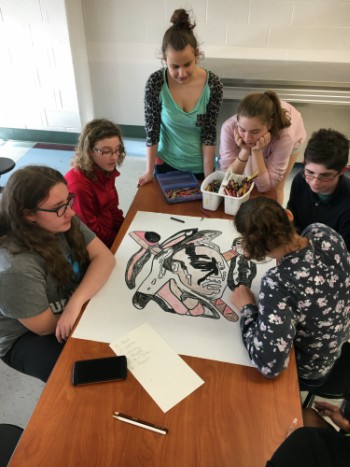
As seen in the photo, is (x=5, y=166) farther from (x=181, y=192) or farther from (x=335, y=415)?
(x=335, y=415)

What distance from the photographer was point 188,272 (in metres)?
1.24

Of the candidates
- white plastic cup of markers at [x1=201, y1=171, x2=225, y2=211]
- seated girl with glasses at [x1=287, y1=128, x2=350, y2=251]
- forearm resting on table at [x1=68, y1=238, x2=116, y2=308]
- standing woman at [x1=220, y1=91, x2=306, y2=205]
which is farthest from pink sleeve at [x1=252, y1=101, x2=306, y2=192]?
forearm resting on table at [x1=68, y1=238, x2=116, y2=308]

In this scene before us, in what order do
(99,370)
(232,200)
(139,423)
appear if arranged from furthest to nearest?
(232,200) < (99,370) < (139,423)

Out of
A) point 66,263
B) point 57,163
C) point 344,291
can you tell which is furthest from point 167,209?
point 57,163

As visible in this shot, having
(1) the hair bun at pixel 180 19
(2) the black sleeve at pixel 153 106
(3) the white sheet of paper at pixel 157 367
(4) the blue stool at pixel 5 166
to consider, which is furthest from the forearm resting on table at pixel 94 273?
(4) the blue stool at pixel 5 166

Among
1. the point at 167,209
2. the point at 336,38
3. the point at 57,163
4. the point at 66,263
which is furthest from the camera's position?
the point at 57,163

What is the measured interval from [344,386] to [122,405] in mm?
778

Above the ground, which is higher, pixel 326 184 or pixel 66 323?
pixel 326 184

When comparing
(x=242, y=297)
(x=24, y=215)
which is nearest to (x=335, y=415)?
(x=242, y=297)

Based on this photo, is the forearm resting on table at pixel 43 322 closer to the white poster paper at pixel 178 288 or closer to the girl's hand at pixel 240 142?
the white poster paper at pixel 178 288

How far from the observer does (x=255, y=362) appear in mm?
907

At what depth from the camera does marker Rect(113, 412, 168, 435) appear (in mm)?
791

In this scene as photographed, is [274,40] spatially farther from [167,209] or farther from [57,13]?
[167,209]

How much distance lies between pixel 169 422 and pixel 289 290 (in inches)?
17.6
